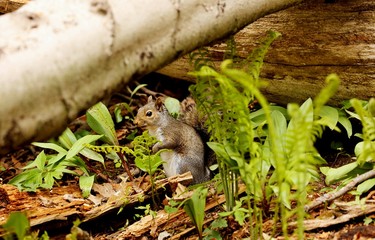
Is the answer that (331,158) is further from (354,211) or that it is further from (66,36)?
(66,36)

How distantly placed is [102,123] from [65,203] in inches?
40.9

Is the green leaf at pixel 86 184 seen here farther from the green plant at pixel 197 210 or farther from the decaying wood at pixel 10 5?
the decaying wood at pixel 10 5

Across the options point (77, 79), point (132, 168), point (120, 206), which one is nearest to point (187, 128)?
point (132, 168)

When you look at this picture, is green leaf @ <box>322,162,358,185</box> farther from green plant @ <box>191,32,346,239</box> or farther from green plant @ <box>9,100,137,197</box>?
green plant @ <box>9,100,137,197</box>

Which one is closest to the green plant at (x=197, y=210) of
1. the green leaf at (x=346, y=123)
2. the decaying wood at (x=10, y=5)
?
the green leaf at (x=346, y=123)

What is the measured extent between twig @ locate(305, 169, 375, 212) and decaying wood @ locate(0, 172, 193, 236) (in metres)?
1.08

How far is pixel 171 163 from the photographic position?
14.7 ft

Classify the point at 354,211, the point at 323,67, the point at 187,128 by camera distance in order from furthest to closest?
the point at 187,128
the point at 323,67
the point at 354,211

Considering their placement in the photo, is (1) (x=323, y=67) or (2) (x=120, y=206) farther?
(1) (x=323, y=67)

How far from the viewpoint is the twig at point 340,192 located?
3112 millimetres

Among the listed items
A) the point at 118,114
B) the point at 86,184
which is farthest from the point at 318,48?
the point at 118,114

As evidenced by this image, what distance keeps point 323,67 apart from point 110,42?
232 centimetres

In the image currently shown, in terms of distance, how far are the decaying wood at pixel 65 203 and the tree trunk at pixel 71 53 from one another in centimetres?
154

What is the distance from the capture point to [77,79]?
2.11 meters
